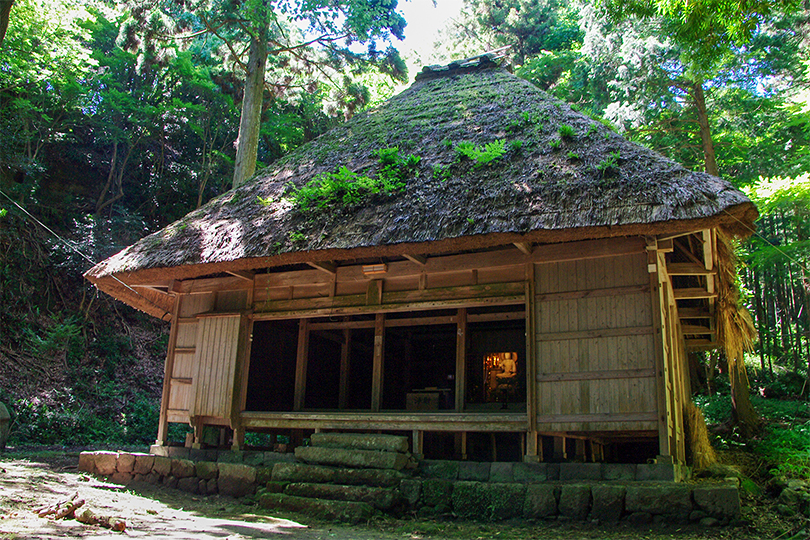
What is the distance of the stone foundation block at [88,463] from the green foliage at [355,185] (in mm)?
4791

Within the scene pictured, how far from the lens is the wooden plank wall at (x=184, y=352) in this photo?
871 centimetres

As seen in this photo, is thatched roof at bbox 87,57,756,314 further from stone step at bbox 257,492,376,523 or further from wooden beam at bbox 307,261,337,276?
stone step at bbox 257,492,376,523

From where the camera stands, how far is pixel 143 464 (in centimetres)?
823

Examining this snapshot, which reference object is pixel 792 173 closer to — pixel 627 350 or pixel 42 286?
pixel 627 350

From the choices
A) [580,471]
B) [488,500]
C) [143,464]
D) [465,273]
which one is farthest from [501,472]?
[143,464]

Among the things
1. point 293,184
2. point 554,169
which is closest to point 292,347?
point 293,184

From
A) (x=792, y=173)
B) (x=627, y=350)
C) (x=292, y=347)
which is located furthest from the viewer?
(x=792, y=173)

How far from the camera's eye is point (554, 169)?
6.95m

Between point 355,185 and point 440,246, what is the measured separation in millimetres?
1840

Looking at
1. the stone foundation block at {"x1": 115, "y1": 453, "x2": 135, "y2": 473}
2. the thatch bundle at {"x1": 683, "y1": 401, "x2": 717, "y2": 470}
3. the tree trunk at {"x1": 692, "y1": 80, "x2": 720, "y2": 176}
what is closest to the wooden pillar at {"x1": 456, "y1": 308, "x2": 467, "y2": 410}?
the thatch bundle at {"x1": 683, "y1": 401, "x2": 717, "y2": 470}

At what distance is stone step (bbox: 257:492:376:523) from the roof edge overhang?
9.09 feet

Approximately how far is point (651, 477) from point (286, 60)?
13.3 m

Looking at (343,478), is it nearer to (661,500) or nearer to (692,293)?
(661,500)

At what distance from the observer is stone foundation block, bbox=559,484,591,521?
18.8 ft
